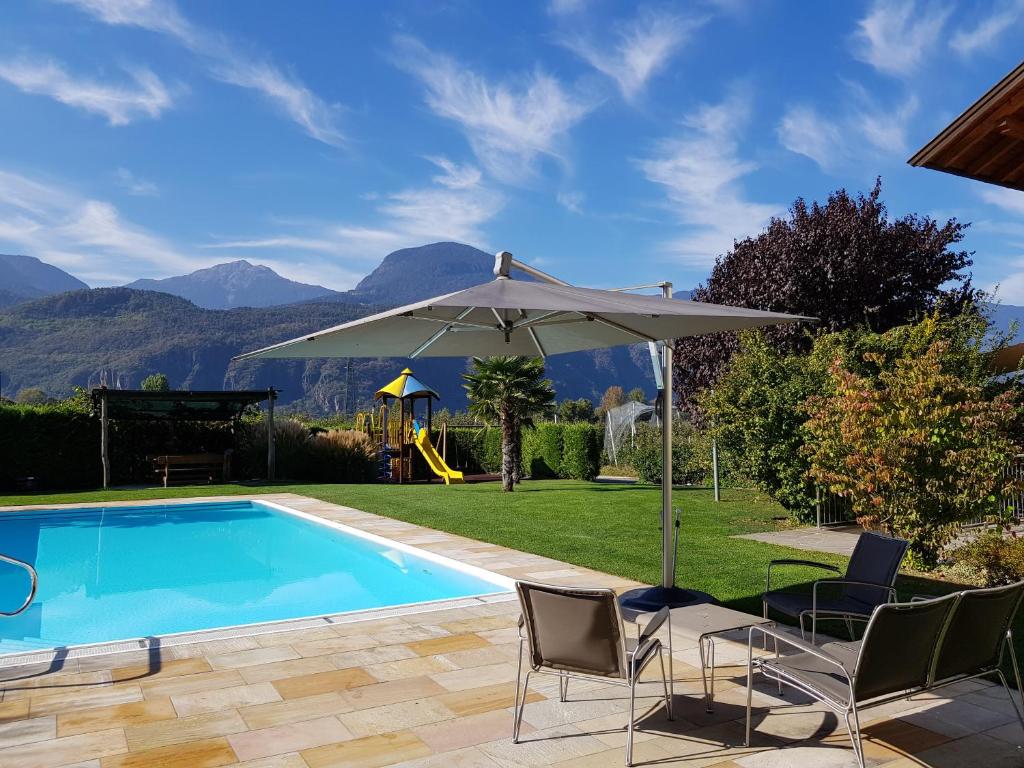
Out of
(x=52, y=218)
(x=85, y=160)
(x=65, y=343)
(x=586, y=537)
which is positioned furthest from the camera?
(x=65, y=343)

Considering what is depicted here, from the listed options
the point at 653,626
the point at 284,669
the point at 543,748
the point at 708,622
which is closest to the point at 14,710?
the point at 284,669

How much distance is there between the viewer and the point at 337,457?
20766 mm

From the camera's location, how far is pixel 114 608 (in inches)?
331

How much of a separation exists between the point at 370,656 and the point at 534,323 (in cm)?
251

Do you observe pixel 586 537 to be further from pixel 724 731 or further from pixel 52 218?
pixel 52 218

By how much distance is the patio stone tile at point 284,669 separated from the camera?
481cm

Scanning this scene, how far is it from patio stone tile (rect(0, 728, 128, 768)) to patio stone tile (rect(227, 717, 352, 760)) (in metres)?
0.52

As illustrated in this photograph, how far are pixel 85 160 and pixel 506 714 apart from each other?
65.2 meters

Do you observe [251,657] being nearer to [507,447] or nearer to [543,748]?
[543,748]

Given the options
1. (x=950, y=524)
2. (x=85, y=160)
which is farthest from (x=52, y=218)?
(x=950, y=524)

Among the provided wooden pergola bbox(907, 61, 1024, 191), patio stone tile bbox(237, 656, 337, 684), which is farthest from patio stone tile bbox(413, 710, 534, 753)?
wooden pergola bbox(907, 61, 1024, 191)

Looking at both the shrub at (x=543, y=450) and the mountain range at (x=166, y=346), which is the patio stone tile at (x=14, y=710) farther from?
the mountain range at (x=166, y=346)

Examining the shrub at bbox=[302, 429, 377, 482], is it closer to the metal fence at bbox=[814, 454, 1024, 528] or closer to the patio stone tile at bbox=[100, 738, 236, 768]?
the metal fence at bbox=[814, 454, 1024, 528]

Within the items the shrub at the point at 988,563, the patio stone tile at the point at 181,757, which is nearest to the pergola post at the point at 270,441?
the shrub at the point at 988,563
